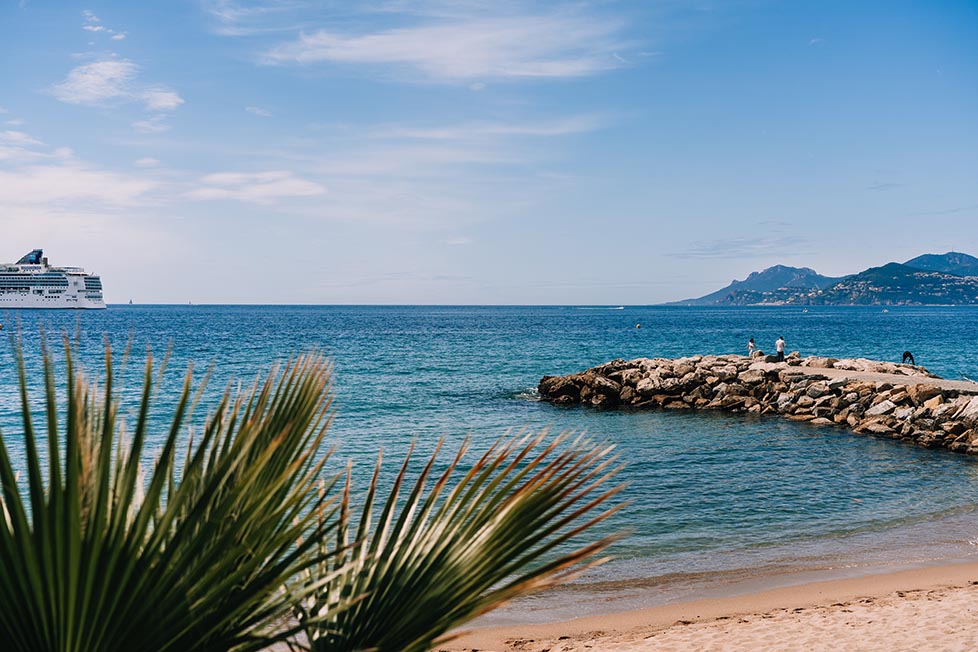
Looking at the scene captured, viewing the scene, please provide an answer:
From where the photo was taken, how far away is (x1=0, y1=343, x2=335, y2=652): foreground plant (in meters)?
2.12

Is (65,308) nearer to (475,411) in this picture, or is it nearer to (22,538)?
(475,411)

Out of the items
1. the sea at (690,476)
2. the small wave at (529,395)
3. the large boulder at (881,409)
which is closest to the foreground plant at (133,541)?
the sea at (690,476)

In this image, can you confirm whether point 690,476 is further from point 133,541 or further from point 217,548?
point 133,541

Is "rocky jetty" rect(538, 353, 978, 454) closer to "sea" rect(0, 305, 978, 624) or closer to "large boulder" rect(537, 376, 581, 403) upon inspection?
"large boulder" rect(537, 376, 581, 403)

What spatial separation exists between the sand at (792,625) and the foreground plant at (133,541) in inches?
273

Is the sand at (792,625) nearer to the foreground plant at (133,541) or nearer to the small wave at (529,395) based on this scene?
the foreground plant at (133,541)

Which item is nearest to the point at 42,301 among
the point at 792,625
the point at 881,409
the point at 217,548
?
the point at 881,409

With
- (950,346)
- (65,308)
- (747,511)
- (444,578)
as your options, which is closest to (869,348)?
(950,346)

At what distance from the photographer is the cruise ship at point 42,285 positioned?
12669 centimetres

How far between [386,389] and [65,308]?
120 m

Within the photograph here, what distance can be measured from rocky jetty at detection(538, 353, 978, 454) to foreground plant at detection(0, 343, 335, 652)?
916 inches

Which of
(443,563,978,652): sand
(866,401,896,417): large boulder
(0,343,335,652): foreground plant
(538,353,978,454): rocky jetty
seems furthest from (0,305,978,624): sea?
(538,353,978,454): rocky jetty

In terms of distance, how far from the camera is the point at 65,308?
136500 millimetres

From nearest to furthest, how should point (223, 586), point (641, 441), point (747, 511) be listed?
point (223, 586)
point (747, 511)
point (641, 441)
